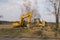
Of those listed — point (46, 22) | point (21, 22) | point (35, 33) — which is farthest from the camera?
point (46, 22)

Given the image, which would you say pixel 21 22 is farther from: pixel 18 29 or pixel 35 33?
pixel 35 33

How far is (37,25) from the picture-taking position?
22.7 metres

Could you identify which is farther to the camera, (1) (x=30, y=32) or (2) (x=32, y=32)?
(1) (x=30, y=32)

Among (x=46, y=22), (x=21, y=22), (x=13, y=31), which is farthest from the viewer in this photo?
(x=46, y=22)

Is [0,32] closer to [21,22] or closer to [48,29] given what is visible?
[21,22]

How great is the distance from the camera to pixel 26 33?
20.8m

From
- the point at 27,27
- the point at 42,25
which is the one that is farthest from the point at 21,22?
Answer: the point at 42,25

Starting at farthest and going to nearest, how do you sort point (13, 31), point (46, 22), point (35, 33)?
1. point (46, 22)
2. point (13, 31)
3. point (35, 33)

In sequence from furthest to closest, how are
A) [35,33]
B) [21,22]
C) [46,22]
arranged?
[46,22] → [21,22] → [35,33]

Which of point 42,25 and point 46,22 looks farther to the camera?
point 46,22

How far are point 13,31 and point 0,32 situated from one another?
1568mm

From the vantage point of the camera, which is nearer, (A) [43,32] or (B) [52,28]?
(A) [43,32]

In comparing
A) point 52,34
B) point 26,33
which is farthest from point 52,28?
point 26,33

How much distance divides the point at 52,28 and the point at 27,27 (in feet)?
10.3
